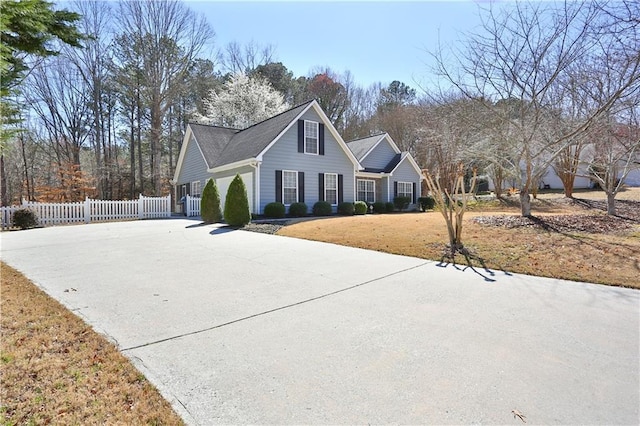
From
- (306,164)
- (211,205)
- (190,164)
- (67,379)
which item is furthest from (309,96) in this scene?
(67,379)

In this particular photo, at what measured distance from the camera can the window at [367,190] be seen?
2141cm

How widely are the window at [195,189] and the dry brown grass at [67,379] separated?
1766cm

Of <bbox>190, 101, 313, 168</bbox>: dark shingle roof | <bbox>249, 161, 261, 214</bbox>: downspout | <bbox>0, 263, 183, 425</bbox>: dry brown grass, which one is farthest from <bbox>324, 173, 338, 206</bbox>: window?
<bbox>0, 263, 183, 425</bbox>: dry brown grass

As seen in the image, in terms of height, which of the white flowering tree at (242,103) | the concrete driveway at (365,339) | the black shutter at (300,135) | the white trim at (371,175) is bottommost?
the concrete driveway at (365,339)

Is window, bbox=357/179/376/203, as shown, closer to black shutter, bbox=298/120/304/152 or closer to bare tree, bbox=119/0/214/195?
black shutter, bbox=298/120/304/152

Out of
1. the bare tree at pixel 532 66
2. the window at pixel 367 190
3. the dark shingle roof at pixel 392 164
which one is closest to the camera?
the bare tree at pixel 532 66

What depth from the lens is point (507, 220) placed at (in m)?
10.4

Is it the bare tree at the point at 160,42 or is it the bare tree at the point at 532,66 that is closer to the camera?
the bare tree at the point at 532,66

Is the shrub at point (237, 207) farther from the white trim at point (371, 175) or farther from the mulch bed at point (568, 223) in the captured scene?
the white trim at point (371, 175)

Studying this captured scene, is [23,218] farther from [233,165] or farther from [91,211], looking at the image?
[233,165]

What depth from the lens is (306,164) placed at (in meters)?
17.4

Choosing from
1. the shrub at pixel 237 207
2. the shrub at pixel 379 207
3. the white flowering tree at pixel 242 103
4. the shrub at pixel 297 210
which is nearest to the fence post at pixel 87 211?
the shrub at pixel 237 207

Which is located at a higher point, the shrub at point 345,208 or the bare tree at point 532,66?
the bare tree at point 532,66

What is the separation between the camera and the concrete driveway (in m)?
2.22
